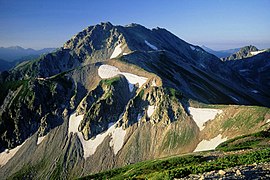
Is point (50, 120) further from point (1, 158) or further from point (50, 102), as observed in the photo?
point (1, 158)

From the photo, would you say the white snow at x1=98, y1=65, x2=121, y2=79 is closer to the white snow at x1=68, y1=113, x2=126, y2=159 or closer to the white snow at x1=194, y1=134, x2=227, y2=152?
the white snow at x1=68, y1=113, x2=126, y2=159

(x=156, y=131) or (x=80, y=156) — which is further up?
(x=156, y=131)

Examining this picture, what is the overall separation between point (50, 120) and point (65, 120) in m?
7.87

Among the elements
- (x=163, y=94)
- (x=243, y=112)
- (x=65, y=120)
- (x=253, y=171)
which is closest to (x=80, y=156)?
(x=65, y=120)

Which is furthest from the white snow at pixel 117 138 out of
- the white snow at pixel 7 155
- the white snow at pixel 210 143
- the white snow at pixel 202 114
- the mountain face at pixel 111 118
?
the white snow at pixel 7 155

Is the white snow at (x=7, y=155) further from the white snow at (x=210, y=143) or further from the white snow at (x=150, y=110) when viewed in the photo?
the white snow at (x=210, y=143)

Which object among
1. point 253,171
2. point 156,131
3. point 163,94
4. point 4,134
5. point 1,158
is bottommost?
point 1,158

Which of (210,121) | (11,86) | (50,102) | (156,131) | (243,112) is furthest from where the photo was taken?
(11,86)

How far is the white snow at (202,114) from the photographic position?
103m

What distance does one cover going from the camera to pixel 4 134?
148750 mm

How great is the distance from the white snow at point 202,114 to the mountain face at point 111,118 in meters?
0.40

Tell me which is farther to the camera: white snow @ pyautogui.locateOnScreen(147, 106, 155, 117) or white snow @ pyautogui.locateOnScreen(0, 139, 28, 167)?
white snow @ pyautogui.locateOnScreen(0, 139, 28, 167)

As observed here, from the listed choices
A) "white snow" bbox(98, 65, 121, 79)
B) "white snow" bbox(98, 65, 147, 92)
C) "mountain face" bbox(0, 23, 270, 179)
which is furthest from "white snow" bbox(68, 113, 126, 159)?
"white snow" bbox(98, 65, 121, 79)

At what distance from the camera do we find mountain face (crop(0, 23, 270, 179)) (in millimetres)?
105312
